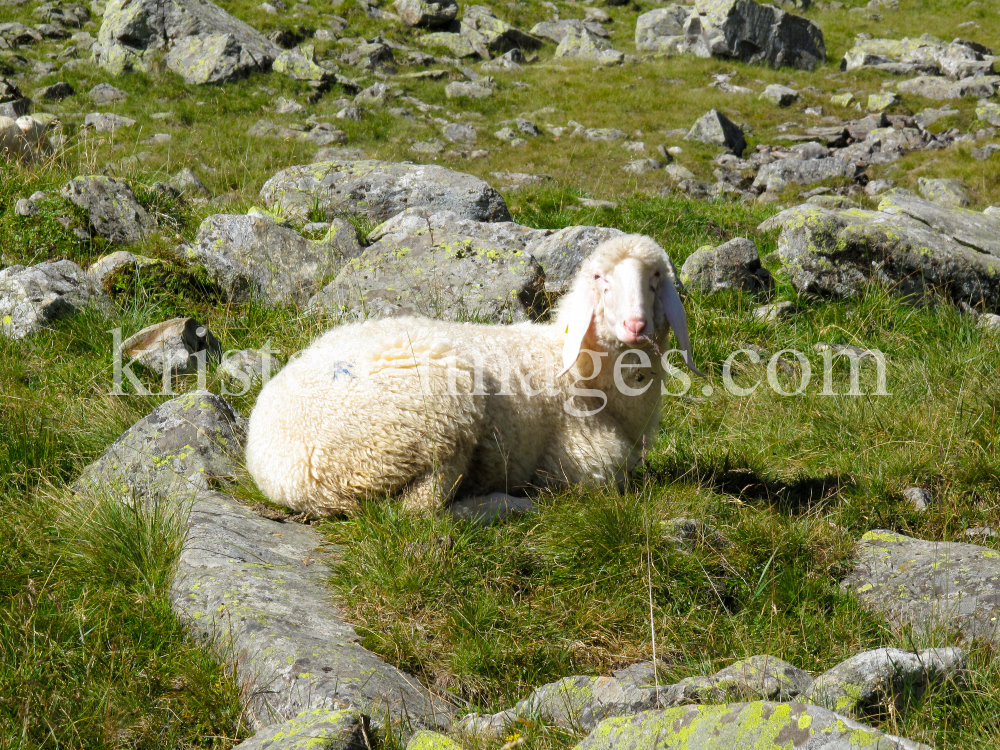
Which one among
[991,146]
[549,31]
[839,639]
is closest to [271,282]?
[839,639]

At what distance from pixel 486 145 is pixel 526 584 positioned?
15.0 m

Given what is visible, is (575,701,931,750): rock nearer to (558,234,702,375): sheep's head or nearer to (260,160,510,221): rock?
(558,234,702,375): sheep's head

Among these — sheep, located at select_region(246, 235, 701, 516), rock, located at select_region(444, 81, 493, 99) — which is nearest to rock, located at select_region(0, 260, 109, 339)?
sheep, located at select_region(246, 235, 701, 516)

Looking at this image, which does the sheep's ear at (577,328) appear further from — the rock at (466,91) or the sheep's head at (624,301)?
the rock at (466,91)

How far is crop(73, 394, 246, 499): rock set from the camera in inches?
157

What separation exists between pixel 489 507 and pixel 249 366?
2.39m

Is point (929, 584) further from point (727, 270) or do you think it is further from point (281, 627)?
point (727, 270)

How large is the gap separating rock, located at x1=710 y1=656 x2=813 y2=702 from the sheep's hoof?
4.67 ft

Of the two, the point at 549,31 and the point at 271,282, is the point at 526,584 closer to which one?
the point at 271,282

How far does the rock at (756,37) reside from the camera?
25.6 m

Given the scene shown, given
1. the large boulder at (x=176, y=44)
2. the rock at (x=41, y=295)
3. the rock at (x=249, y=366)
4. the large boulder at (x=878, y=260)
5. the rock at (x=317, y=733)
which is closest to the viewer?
the rock at (x=317, y=733)

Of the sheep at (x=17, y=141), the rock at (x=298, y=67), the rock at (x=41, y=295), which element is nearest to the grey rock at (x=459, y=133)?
the rock at (x=298, y=67)

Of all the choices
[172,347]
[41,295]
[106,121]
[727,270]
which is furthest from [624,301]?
[106,121]

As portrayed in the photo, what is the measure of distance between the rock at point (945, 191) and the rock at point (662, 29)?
15515mm
